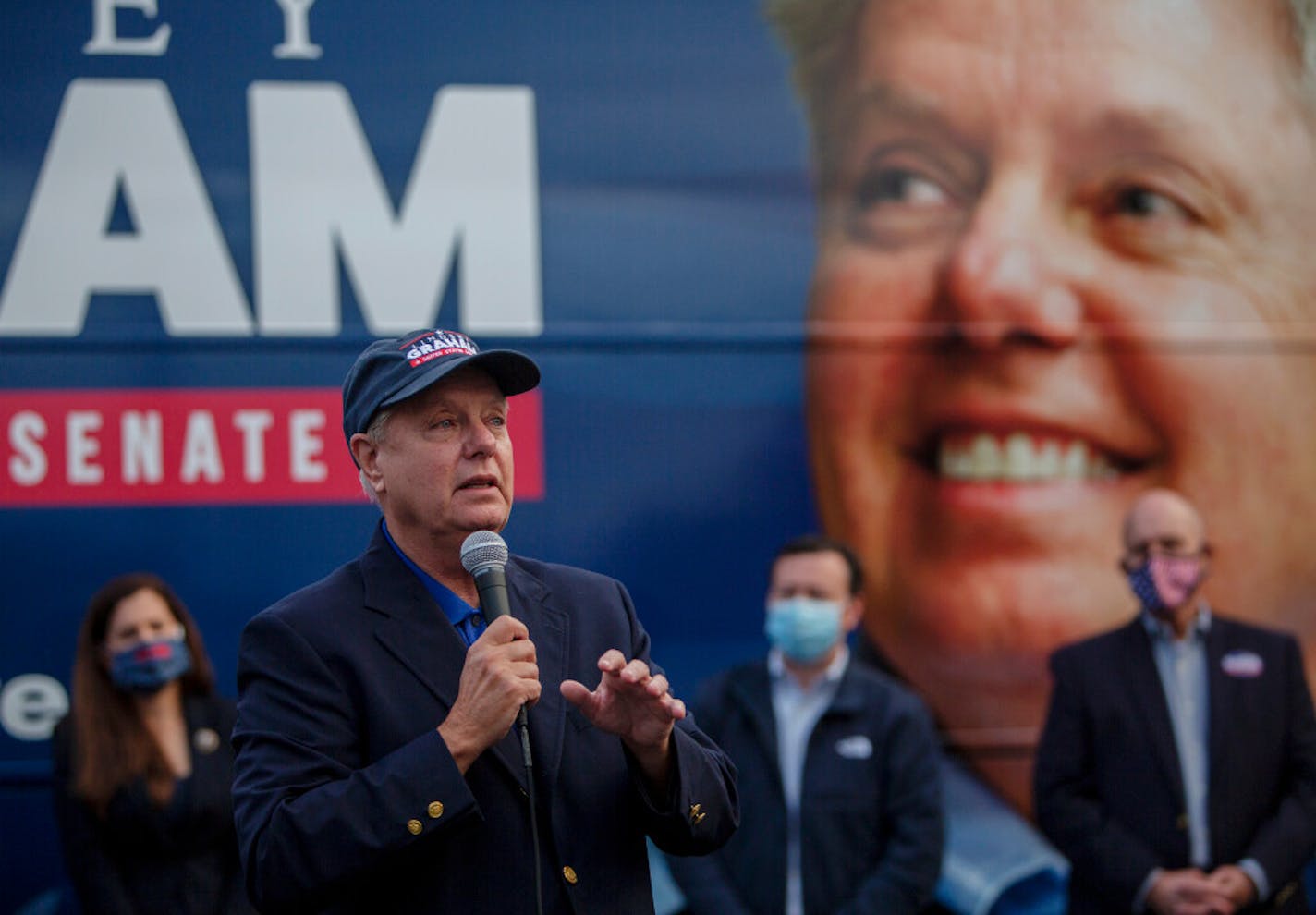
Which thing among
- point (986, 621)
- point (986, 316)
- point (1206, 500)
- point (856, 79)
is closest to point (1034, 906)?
point (986, 621)

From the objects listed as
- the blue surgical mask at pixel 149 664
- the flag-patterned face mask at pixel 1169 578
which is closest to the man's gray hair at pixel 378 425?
the blue surgical mask at pixel 149 664

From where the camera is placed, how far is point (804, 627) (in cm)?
465

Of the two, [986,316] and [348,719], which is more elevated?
A: [986,316]

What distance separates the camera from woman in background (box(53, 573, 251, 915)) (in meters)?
4.32

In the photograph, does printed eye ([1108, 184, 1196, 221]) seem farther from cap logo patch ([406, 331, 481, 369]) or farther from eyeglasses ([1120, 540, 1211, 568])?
cap logo patch ([406, 331, 481, 369])

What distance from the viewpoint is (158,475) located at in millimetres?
4598

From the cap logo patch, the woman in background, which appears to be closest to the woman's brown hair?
the woman in background

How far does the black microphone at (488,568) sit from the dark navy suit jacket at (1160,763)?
287 centimetres

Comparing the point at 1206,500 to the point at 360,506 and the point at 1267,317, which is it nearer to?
the point at 1267,317

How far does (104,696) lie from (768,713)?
6.24 feet

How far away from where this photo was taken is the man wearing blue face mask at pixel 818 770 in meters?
4.46

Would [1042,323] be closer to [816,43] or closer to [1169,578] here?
[1169,578]

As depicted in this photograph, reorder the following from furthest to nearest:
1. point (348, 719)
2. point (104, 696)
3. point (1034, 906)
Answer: point (1034, 906), point (104, 696), point (348, 719)

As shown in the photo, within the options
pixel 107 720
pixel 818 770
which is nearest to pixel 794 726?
pixel 818 770
